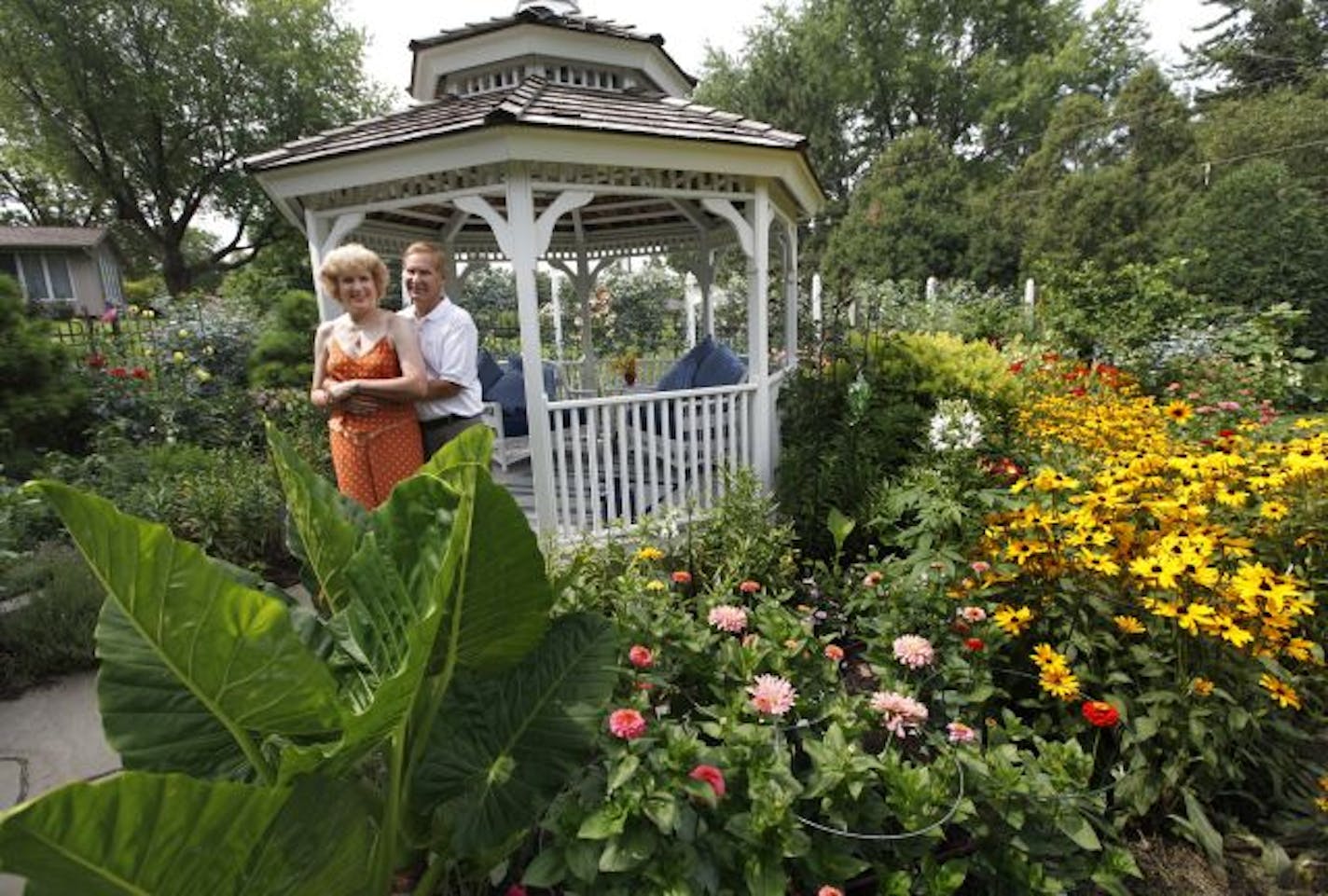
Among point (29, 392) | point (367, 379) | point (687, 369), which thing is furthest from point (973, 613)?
point (29, 392)

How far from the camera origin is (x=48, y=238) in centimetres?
2073

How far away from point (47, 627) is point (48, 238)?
25.4 metres

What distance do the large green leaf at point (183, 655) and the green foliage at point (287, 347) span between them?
23.4 feet

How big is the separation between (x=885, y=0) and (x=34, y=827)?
30143mm

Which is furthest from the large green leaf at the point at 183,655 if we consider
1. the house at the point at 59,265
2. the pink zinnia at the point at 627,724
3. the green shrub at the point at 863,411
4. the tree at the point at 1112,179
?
the house at the point at 59,265

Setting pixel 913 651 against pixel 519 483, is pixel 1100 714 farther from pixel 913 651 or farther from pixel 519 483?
pixel 519 483

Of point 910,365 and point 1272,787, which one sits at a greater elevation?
point 910,365

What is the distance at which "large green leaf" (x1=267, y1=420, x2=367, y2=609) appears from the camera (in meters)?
1.40

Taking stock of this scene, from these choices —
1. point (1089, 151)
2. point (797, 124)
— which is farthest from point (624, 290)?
point (1089, 151)

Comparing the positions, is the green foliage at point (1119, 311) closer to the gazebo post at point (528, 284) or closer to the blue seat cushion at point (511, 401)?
the blue seat cushion at point (511, 401)

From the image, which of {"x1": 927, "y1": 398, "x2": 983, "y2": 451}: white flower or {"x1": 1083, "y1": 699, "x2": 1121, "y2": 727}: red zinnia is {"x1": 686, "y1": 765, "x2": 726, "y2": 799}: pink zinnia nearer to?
{"x1": 1083, "y1": 699, "x2": 1121, "y2": 727}: red zinnia

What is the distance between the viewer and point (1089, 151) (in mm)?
20031

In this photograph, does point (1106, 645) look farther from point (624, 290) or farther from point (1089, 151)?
point (1089, 151)

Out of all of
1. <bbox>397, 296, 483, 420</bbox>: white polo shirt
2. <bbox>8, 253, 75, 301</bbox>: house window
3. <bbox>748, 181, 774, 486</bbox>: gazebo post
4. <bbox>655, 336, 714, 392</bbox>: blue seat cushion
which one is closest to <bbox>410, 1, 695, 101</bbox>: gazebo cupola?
<bbox>748, 181, 774, 486</bbox>: gazebo post
